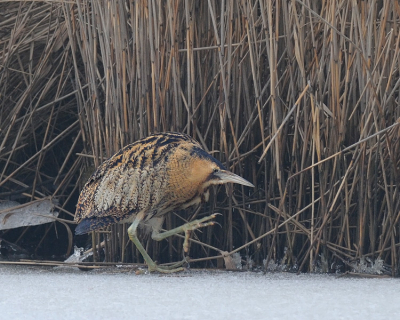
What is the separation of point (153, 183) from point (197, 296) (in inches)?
34.3

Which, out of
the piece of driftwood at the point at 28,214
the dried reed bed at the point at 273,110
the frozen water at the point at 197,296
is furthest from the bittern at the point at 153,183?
the piece of driftwood at the point at 28,214

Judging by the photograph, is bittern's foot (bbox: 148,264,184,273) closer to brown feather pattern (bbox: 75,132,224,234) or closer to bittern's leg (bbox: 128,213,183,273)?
bittern's leg (bbox: 128,213,183,273)

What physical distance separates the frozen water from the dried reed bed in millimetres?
252

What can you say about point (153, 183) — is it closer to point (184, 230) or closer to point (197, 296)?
point (184, 230)

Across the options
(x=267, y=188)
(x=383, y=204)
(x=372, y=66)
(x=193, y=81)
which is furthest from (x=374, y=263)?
(x=193, y=81)

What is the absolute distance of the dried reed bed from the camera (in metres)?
3.19

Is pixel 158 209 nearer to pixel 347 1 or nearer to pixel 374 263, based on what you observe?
pixel 374 263

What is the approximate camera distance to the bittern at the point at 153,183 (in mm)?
3357

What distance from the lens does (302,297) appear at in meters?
2.61

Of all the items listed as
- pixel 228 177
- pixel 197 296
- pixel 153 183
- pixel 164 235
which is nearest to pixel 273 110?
pixel 228 177

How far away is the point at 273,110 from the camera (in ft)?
10.7

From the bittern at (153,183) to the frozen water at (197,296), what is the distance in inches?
10.4

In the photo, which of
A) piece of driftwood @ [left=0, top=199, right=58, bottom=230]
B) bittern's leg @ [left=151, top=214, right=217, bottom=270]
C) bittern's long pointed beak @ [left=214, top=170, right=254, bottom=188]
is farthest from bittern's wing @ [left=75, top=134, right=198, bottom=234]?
piece of driftwood @ [left=0, top=199, right=58, bottom=230]

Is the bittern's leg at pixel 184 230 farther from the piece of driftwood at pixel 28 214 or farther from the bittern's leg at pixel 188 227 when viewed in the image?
the piece of driftwood at pixel 28 214
